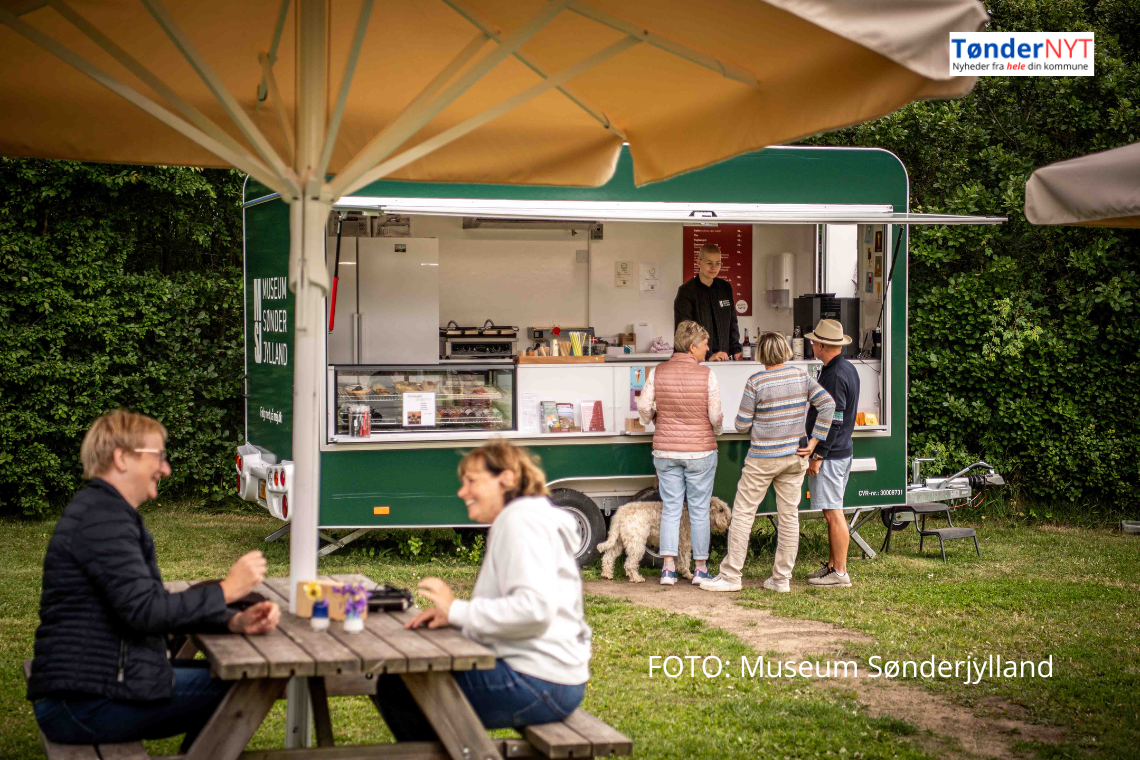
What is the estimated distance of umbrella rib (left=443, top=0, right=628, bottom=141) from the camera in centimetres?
401

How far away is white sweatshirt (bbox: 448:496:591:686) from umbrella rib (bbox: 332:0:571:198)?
3.64 feet

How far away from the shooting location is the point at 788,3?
2.78 m

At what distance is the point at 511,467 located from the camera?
3195 mm

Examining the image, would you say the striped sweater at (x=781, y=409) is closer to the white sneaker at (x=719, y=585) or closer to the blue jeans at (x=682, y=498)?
the blue jeans at (x=682, y=498)

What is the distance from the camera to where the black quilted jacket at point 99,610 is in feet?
9.50

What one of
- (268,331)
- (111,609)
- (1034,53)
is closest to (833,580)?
(268,331)

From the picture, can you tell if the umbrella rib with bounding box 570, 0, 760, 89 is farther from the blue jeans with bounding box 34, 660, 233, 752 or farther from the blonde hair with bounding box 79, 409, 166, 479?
the blue jeans with bounding box 34, 660, 233, 752

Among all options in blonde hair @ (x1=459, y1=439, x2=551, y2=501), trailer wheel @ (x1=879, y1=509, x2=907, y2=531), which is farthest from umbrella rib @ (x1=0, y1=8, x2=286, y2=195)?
trailer wheel @ (x1=879, y1=509, x2=907, y2=531)

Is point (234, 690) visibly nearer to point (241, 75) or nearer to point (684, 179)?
point (241, 75)

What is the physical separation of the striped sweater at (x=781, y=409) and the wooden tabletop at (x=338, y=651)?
462 cm

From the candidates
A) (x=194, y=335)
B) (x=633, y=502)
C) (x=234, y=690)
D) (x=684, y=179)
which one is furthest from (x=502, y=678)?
(x=194, y=335)

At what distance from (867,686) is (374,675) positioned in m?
3.10

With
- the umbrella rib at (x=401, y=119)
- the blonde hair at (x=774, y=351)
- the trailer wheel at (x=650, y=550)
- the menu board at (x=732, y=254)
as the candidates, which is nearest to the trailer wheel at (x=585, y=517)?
the trailer wheel at (x=650, y=550)

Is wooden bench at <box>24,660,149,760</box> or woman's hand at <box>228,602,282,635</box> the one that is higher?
woman's hand at <box>228,602,282,635</box>
